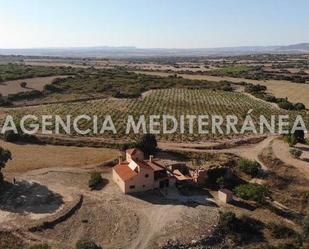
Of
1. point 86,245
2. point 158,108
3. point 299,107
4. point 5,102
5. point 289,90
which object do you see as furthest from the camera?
point 289,90

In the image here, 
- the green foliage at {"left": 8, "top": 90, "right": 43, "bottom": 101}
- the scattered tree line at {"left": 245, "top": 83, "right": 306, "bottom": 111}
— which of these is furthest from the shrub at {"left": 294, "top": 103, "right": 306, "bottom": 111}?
the green foliage at {"left": 8, "top": 90, "right": 43, "bottom": 101}

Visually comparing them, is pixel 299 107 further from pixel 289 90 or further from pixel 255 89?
pixel 289 90

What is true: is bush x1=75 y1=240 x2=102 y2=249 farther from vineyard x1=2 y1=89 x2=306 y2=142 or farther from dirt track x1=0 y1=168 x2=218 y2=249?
vineyard x1=2 y1=89 x2=306 y2=142

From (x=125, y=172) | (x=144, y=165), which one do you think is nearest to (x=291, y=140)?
(x=144, y=165)

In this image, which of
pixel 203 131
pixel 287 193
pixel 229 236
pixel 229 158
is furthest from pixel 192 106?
pixel 229 236

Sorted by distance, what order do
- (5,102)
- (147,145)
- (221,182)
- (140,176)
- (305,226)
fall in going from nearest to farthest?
1. (305,226)
2. (140,176)
3. (221,182)
4. (147,145)
5. (5,102)
